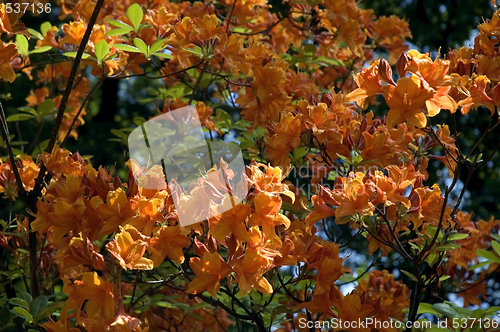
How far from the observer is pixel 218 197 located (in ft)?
5.73

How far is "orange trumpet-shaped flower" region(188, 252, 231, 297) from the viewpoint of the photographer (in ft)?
5.68

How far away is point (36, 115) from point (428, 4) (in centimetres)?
605

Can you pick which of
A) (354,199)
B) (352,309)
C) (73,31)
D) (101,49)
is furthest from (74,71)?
(352,309)

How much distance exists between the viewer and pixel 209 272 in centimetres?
175

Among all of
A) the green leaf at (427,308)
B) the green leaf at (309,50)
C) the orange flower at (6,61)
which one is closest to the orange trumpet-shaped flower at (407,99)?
the green leaf at (427,308)

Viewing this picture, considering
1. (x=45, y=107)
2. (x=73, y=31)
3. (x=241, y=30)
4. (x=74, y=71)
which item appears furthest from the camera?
(x=241, y=30)

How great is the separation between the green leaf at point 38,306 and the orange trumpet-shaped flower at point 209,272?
0.61m

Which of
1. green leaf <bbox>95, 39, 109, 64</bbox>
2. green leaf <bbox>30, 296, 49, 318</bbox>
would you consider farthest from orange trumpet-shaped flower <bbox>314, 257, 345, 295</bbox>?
green leaf <bbox>95, 39, 109, 64</bbox>

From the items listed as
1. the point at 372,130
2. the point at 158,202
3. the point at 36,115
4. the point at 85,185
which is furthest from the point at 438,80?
the point at 36,115

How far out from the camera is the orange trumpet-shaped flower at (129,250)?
5.36 feet

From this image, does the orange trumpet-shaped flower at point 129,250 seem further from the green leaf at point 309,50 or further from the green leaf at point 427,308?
the green leaf at point 309,50

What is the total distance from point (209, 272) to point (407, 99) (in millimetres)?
771

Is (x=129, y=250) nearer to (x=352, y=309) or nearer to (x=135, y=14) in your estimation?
(x=352, y=309)

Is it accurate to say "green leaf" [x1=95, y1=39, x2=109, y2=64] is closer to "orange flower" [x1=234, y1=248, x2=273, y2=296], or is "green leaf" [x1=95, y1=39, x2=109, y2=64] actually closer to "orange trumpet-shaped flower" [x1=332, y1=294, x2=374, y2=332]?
"orange flower" [x1=234, y1=248, x2=273, y2=296]
